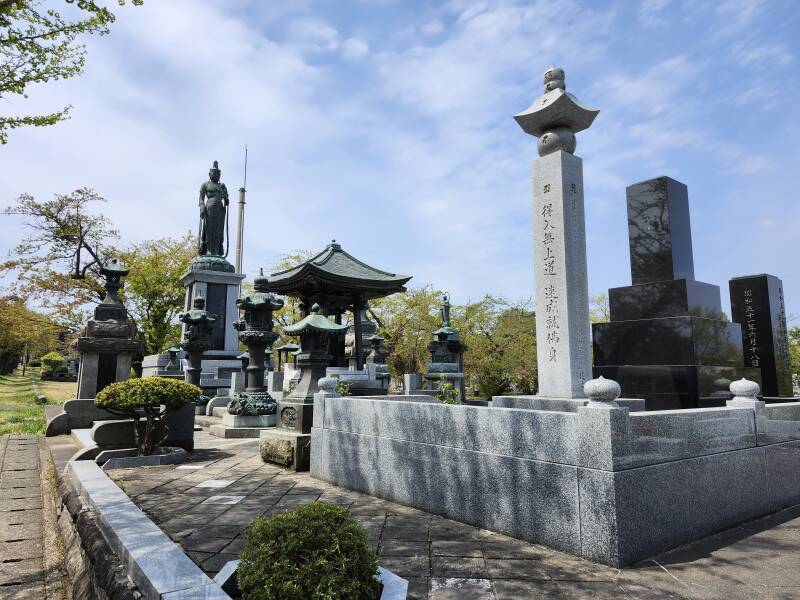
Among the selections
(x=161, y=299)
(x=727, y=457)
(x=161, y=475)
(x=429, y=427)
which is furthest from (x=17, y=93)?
(x=161, y=299)

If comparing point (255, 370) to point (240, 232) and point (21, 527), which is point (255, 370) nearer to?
point (21, 527)

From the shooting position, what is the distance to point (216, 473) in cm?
720

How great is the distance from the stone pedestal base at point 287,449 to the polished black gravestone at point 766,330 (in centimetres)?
942

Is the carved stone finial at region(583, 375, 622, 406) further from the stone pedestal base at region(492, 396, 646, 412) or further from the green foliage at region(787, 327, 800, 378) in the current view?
the green foliage at region(787, 327, 800, 378)

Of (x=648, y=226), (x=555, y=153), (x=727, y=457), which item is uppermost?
(x=555, y=153)

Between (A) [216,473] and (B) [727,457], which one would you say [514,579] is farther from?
(A) [216,473]

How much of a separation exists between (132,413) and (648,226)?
932 centimetres

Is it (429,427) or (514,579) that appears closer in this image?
(514,579)

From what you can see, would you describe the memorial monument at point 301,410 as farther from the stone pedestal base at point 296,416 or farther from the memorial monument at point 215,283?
the memorial monument at point 215,283

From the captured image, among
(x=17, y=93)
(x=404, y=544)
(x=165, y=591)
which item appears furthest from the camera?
(x=17, y=93)

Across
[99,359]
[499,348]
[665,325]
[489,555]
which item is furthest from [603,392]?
[499,348]

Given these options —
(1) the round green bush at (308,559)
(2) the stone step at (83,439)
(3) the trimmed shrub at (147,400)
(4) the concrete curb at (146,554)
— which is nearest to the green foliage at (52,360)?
(2) the stone step at (83,439)

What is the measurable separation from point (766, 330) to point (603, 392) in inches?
361

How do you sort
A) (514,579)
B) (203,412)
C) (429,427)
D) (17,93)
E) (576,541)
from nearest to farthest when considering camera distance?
1. (514,579)
2. (576,541)
3. (429,427)
4. (17,93)
5. (203,412)
